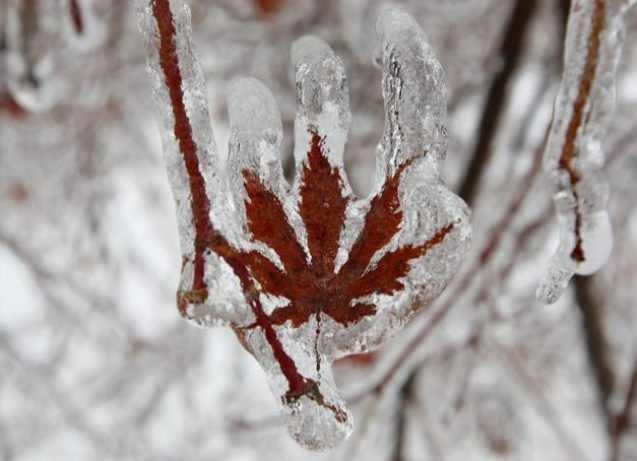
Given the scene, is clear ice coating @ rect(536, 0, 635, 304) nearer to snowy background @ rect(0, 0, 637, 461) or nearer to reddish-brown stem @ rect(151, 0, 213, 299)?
reddish-brown stem @ rect(151, 0, 213, 299)

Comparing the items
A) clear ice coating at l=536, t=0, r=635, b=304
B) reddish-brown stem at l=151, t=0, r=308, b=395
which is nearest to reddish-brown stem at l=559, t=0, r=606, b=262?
clear ice coating at l=536, t=0, r=635, b=304

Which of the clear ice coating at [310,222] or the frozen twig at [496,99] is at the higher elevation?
the clear ice coating at [310,222]

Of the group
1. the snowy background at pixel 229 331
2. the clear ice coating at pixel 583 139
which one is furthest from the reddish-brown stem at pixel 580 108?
the snowy background at pixel 229 331

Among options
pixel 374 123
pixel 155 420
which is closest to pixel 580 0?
pixel 374 123

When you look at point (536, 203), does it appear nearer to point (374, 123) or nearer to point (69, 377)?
point (374, 123)

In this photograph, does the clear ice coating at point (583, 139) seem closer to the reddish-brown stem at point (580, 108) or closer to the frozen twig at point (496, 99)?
the reddish-brown stem at point (580, 108)

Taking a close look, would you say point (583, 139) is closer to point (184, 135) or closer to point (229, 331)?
point (184, 135)
